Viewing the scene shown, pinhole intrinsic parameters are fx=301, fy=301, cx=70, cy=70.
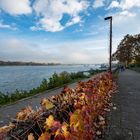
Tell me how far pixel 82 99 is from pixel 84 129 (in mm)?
1220

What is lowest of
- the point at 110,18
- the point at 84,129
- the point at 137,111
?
the point at 137,111

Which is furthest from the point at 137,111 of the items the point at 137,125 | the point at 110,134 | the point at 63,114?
the point at 63,114

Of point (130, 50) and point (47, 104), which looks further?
point (130, 50)

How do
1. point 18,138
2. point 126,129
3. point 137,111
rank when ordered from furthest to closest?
point 137,111 < point 126,129 < point 18,138

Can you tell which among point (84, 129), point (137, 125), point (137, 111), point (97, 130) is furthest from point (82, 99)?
point (137, 111)

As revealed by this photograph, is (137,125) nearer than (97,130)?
No

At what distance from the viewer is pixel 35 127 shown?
263 cm

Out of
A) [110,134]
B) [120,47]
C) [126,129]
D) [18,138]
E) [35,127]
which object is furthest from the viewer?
[120,47]

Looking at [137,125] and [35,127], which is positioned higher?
[35,127]

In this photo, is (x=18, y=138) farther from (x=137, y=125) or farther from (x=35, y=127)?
(x=137, y=125)

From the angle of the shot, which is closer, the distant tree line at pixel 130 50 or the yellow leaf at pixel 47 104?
the yellow leaf at pixel 47 104

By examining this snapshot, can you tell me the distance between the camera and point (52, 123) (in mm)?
2322

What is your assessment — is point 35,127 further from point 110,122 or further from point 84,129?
point 110,122

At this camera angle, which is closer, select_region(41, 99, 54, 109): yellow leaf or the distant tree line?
select_region(41, 99, 54, 109): yellow leaf
